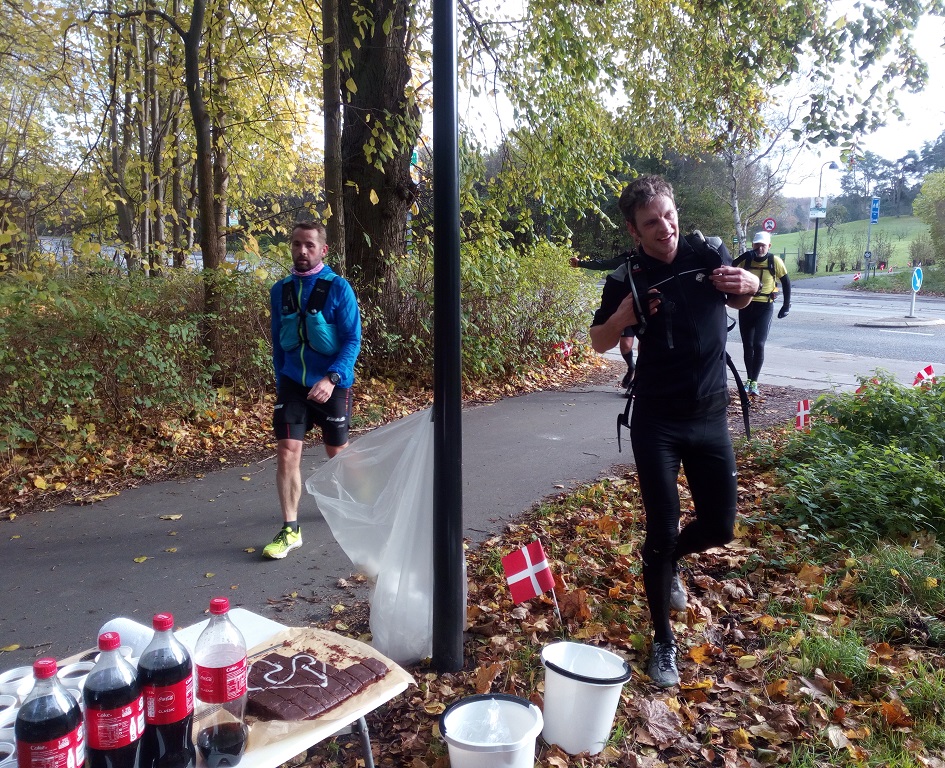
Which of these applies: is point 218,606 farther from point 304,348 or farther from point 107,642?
point 304,348

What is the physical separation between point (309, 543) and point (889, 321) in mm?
19271

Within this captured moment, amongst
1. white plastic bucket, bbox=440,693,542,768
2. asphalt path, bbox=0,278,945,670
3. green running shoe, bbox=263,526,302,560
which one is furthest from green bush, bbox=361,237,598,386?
white plastic bucket, bbox=440,693,542,768

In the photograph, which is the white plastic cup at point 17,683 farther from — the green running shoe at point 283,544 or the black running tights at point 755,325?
the black running tights at point 755,325

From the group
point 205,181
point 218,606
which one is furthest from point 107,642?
point 205,181

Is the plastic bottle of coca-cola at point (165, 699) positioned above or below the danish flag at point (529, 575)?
above

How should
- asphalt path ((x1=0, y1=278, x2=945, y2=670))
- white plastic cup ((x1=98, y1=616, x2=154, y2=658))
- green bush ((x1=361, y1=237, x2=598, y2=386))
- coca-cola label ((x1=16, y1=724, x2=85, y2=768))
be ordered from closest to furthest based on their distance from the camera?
coca-cola label ((x1=16, y1=724, x2=85, y2=768)), white plastic cup ((x1=98, y1=616, x2=154, y2=658)), asphalt path ((x1=0, y1=278, x2=945, y2=670)), green bush ((x1=361, y1=237, x2=598, y2=386))

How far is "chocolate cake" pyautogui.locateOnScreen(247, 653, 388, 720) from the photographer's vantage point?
6.69 ft

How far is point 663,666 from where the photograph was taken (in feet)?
10.2

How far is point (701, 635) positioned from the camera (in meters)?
3.56

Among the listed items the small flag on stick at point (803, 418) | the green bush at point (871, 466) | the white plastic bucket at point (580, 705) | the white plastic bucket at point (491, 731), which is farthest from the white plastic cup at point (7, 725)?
the small flag on stick at point (803, 418)

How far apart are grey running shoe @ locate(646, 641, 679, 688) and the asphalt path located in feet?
5.55

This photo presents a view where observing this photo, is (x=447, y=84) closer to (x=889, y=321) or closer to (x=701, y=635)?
(x=701, y=635)

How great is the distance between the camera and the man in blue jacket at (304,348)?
175 inches

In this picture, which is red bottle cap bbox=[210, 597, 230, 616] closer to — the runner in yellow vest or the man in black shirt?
the man in black shirt
